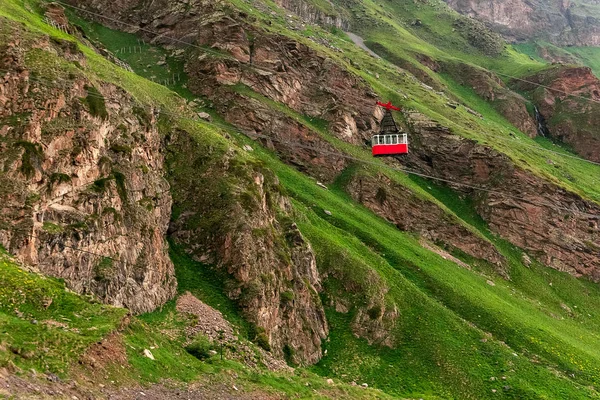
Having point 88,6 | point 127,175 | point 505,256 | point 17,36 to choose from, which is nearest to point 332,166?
point 505,256

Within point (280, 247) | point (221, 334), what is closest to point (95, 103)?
point (280, 247)

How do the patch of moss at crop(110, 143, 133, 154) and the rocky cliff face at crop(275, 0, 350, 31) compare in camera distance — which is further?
the rocky cliff face at crop(275, 0, 350, 31)

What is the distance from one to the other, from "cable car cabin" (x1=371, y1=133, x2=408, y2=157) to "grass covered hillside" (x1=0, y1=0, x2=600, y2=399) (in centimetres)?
1008

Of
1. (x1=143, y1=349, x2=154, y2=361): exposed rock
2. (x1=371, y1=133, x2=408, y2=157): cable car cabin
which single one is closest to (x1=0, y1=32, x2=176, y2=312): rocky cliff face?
(x1=143, y1=349, x2=154, y2=361): exposed rock

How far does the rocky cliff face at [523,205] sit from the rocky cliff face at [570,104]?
49874 millimetres

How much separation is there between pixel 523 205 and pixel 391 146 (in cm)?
3366

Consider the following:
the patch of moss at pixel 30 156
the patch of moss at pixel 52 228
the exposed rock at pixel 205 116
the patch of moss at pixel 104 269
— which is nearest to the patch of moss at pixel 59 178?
the patch of moss at pixel 30 156

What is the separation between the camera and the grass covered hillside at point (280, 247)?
27.5 metres

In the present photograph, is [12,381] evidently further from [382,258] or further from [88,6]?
[88,6]

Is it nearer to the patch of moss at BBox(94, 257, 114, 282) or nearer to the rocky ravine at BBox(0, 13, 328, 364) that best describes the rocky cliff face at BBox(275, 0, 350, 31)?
the rocky ravine at BBox(0, 13, 328, 364)

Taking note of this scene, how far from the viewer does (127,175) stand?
134ft

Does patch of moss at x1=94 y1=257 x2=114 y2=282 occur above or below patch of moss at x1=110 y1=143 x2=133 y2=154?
below

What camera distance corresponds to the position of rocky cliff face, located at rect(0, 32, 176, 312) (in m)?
32.0

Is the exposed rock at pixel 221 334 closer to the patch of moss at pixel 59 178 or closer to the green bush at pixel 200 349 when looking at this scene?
the green bush at pixel 200 349
